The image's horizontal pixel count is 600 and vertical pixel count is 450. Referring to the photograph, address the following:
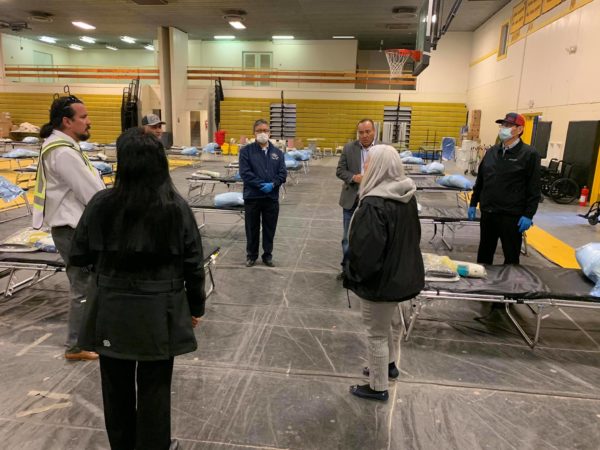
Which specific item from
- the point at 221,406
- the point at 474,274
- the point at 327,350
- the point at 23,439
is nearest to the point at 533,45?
the point at 474,274

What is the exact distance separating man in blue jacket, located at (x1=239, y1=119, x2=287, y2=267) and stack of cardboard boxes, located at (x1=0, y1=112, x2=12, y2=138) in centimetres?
1849

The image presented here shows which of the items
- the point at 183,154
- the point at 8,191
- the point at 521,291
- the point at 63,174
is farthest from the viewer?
the point at 183,154

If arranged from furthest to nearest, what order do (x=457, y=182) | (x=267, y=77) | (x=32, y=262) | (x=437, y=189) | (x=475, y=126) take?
1. (x=267, y=77)
2. (x=475, y=126)
3. (x=437, y=189)
4. (x=457, y=182)
5. (x=32, y=262)

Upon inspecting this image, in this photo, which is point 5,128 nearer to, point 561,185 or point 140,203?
point 561,185

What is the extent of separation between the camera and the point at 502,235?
3.63 metres

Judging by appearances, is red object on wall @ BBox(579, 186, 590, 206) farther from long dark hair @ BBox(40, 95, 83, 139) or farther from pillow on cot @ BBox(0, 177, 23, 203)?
pillow on cot @ BBox(0, 177, 23, 203)

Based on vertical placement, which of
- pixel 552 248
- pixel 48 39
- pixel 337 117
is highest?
pixel 48 39

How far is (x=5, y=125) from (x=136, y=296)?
69.1ft

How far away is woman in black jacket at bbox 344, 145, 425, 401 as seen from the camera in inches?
80.2

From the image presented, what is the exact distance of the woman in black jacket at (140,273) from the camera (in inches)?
56.9

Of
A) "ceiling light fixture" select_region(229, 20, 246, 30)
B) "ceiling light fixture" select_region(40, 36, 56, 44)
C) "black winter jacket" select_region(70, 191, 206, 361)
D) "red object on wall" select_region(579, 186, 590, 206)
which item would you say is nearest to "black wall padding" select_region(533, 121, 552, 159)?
"red object on wall" select_region(579, 186, 590, 206)

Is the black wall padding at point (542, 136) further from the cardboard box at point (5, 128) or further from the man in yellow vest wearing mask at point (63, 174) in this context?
the cardboard box at point (5, 128)

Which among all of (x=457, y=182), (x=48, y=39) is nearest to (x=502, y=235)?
(x=457, y=182)

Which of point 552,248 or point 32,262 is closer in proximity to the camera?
point 32,262
